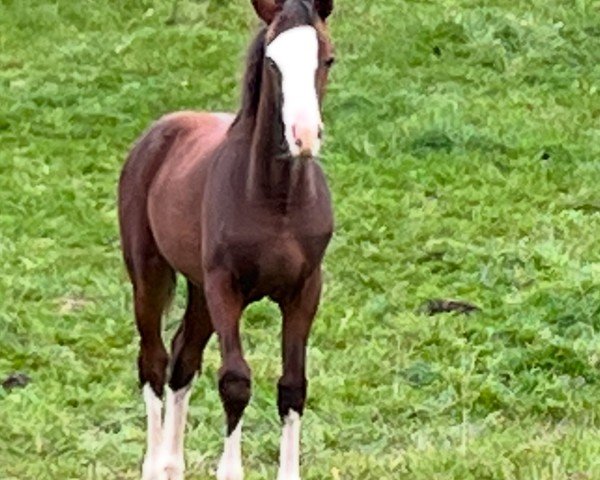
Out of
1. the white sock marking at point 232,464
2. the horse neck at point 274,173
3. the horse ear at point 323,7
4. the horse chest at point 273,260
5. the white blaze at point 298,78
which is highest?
the horse ear at point 323,7

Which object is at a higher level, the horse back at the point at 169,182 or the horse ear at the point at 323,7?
the horse ear at the point at 323,7

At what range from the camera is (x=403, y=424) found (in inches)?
342

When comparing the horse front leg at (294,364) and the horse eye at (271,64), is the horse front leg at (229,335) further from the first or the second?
the horse eye at (271,64)

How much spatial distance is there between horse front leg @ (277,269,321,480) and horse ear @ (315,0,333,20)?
0.98 meters

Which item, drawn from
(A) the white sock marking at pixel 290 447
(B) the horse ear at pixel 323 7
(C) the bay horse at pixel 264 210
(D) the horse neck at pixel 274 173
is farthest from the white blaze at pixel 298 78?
(A) the white sock marking at pixel 290 447

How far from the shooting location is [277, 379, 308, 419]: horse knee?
6570 millimetres

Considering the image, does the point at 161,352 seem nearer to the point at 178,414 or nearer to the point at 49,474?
the point at 178,414

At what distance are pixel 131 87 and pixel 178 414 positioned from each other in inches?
414

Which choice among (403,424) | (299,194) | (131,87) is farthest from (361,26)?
(299,194)

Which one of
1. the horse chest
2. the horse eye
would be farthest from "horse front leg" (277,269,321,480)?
the horse eye

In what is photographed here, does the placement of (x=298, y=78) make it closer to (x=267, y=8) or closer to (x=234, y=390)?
(x=267, y=8)

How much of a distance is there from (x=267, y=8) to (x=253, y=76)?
0.92ft

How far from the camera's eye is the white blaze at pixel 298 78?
5859 millimetres

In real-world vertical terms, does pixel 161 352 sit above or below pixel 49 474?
above
